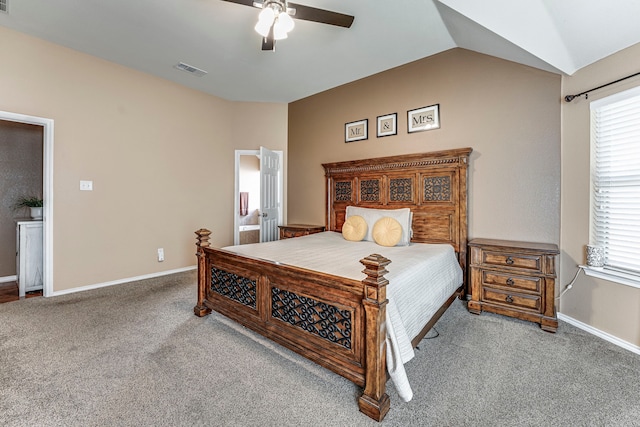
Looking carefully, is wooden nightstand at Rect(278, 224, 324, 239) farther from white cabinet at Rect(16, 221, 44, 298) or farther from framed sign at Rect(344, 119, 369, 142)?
white cabinet at Rect(16, 221, 44, 298)

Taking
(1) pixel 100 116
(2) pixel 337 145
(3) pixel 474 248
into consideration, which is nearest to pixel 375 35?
(2) pixel 337 145

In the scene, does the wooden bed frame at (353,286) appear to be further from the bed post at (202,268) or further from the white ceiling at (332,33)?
the white ceiling at (332,33)

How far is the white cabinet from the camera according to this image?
3369 mm

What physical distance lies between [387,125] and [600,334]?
308 centimetres

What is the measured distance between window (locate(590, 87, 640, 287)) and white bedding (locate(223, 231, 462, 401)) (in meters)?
1.21

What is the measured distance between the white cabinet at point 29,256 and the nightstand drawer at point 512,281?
5.18 metres

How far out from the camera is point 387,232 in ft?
10.2

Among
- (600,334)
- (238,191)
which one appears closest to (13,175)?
(238,191)

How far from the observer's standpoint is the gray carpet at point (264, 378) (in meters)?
1.47

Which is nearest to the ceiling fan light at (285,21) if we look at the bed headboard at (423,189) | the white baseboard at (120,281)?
the bed headboard at (423,189)

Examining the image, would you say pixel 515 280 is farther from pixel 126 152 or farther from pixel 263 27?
pixel 126 152

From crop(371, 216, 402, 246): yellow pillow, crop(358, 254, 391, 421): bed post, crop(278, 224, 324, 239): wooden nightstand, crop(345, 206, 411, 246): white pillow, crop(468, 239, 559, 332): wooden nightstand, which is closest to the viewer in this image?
crop(358, 254, 391, 421): bed post

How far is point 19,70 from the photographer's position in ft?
10.2

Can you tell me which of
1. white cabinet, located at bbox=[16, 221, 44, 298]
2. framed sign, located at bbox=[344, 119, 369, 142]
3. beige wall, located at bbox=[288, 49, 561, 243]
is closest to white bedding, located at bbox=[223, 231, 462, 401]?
beige wall, located at bbox=[288, 49, 561, 243]
